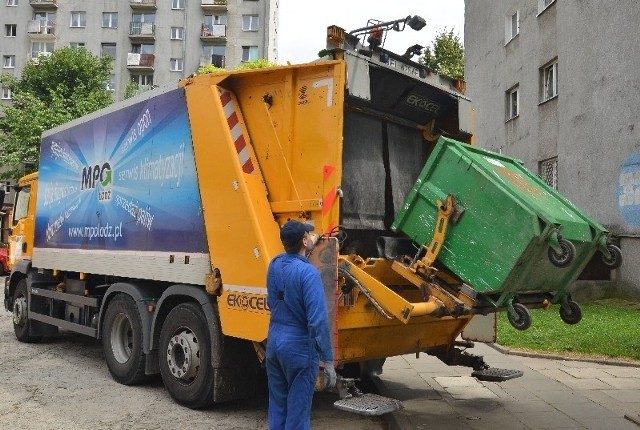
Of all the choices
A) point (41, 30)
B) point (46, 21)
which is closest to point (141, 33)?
point (46, 21)

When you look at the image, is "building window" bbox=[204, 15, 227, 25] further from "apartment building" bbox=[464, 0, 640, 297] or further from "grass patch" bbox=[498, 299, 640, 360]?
"grass patch" bbox=[498, 299, 640, 360]

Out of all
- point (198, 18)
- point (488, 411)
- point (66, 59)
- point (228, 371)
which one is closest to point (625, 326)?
point (488, 411)

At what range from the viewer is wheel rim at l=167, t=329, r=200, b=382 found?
17.5ft

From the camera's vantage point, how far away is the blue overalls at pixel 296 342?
11.9 feet

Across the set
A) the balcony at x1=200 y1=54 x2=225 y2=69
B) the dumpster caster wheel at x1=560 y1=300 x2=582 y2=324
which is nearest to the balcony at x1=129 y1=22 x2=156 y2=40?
the balcony at x1=200 y1=54 x2=225 y2=69

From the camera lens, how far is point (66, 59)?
3288 cm

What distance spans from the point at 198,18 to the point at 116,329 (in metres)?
39.3

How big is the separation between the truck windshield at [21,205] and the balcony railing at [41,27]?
3776cm

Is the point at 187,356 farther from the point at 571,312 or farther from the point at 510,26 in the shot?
the point at 510,26

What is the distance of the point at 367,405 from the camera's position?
4207 mm

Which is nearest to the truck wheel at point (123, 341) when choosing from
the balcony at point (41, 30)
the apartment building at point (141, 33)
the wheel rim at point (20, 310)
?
the wheel rim at point (20, 310)

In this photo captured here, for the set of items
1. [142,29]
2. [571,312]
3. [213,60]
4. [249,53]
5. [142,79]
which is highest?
[142,29]

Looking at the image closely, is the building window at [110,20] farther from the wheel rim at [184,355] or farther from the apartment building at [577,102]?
the wheel rim at [184,355]

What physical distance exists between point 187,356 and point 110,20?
42.4 m
